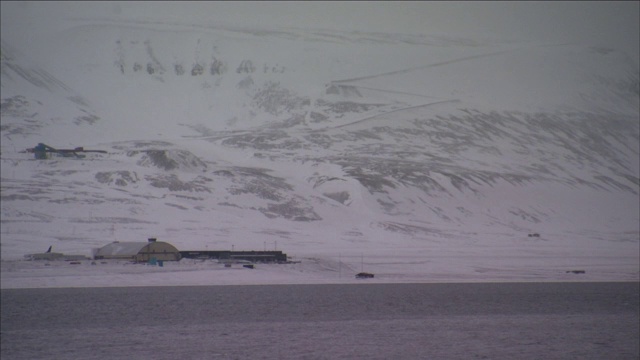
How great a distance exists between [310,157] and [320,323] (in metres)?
87.5

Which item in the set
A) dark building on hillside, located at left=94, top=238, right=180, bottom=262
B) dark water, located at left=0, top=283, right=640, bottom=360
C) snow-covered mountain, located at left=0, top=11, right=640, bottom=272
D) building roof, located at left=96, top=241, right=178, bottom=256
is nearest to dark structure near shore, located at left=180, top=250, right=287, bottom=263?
dark building on hillside, located at left=94, top=238, right=180, bottom=262

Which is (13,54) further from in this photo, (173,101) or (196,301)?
(196,301)

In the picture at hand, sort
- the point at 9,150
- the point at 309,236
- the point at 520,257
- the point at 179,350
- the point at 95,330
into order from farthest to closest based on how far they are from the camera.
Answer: the point at 9,150
the point at 309,236
the point at 520,257
the point at 95,330
the point at 179,350

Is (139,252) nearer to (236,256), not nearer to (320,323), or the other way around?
(236,256)

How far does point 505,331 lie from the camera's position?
44344 mm

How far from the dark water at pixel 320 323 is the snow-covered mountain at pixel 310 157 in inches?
481

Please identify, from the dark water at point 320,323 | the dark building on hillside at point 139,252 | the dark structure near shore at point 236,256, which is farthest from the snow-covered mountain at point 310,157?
the dark water at point 320,323

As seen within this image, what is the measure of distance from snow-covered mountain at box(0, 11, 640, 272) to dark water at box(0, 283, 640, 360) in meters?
12.2

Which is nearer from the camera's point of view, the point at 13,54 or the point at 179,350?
the point at 179,350

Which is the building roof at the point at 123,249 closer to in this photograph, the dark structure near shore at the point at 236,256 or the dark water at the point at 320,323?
the dark structure near shore at the point at 236,256

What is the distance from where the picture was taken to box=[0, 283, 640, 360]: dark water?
36.8 metres

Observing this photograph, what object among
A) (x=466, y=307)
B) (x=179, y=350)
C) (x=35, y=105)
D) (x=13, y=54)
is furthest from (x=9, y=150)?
(x=179, y=350)

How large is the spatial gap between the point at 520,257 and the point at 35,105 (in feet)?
334

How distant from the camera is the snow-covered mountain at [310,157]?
3551 inches
